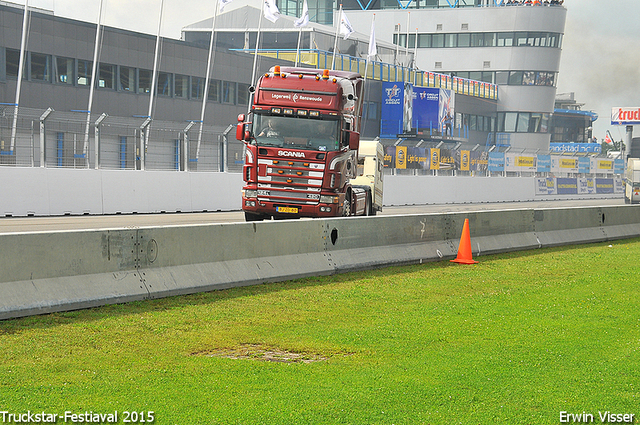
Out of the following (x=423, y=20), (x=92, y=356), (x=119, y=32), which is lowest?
(x=92, y=356)

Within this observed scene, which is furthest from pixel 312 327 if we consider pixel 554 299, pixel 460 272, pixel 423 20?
pixel 423 20

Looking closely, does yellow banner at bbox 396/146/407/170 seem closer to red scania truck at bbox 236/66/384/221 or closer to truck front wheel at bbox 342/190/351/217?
truck front wheel at bbox 342/190/351/217

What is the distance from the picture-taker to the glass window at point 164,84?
5337 centimetres

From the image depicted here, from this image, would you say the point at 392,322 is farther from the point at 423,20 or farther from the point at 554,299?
the point at 423,20

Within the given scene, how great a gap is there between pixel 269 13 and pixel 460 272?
37.1 m

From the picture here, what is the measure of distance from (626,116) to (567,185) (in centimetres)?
6981

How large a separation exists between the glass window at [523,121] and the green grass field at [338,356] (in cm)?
9018

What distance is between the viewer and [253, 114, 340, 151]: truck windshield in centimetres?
2019

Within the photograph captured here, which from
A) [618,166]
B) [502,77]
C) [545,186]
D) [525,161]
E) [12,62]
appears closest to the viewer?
[12,62]

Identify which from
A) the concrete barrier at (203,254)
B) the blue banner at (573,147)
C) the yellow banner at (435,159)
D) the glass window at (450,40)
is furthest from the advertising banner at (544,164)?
the blue banner at (573,147)

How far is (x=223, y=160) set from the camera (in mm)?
30859

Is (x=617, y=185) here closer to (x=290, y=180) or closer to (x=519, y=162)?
(x=519, y=162)

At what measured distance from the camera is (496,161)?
56344 mm

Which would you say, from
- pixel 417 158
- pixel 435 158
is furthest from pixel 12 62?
pixel 435 158
